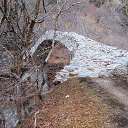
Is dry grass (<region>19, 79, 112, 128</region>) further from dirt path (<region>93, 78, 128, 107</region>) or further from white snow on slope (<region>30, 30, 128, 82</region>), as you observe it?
white snow on slope (<region>30, 30, 128, 82</region>)

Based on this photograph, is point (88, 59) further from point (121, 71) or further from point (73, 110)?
point (73, 110)

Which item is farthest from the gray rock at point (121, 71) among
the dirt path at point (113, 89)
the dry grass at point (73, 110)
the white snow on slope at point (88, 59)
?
the dry grass at point (73, 110)

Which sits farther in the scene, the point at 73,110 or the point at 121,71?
the point at 121,71

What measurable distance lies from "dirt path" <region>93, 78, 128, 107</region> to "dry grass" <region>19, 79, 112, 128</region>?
519 millimetres

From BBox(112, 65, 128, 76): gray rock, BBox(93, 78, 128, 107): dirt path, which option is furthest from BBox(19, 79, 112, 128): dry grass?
BBox(112, 65, 128, 76): gray rock

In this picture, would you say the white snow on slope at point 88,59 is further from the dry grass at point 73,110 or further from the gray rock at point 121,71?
the dry grass at point 73,110

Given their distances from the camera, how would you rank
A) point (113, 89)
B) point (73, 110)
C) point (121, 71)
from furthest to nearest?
point (121, 71) < point (113, 89) < point (73, 110)

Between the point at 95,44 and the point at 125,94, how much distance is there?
9062mm

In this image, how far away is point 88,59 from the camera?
14.9 meters

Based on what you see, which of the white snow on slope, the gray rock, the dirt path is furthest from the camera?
the white snow on slope

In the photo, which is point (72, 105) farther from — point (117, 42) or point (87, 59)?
point (117, 42)

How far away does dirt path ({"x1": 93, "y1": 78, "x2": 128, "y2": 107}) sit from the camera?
9.94 metres

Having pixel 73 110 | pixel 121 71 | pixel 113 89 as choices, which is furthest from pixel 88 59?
pixel 73 110

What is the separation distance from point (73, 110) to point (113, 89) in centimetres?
198
